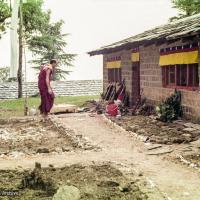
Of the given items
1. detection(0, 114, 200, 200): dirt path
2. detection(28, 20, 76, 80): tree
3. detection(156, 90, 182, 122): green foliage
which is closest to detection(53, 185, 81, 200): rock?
detection(0, 114, 200, 200): dirt path

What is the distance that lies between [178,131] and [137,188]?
550cm

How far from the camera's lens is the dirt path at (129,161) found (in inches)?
278

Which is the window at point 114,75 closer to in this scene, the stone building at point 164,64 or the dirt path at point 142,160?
the stone building at point 164,64

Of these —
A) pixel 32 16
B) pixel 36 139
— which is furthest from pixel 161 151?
pixel 32 16

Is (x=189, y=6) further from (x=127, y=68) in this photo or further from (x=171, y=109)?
(x=171, y=109)

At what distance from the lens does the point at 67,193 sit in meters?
6.37

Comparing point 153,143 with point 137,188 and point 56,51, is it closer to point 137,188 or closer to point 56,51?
point 137,188

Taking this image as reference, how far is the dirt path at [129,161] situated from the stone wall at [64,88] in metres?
18.5

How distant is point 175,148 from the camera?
10.1m

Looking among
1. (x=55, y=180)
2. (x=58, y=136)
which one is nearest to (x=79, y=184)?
(x=55, y=180)

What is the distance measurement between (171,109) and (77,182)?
7628 mm

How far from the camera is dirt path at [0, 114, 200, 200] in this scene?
278 inches

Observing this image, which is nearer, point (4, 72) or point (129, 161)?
point (129, 161)

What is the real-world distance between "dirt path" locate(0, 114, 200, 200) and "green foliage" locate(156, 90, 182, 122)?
1.77m
